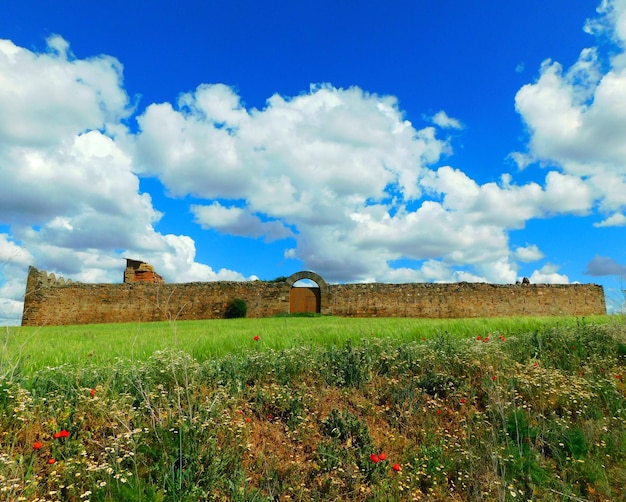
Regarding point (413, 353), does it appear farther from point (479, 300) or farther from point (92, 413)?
point (479, 300)

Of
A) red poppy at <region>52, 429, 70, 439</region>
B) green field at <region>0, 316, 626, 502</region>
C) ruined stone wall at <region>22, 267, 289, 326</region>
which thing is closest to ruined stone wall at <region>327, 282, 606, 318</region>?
ruined stone wall at <region>22, 267, 289, 326</region>

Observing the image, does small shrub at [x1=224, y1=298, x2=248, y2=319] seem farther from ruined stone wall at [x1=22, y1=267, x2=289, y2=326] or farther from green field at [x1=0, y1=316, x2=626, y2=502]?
green field at [x1=0, y1=316, x2=626, y2=502]

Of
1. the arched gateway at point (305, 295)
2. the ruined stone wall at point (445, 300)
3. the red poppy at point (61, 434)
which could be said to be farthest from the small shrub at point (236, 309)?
the red poppy at point (61, 434)

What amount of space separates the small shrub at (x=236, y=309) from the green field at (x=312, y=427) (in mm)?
18087

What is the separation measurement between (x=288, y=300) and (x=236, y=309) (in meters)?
3.13

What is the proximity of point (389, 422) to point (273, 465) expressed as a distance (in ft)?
5.98

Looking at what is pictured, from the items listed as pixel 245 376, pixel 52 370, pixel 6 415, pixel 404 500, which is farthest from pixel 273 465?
pixel 52 370

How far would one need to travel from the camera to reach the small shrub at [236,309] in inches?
1004

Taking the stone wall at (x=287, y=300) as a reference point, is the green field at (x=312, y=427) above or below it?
below

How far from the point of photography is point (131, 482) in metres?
3.85

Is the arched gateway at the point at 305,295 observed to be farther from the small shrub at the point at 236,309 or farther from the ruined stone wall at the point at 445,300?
the small shrub at the point at 236,309

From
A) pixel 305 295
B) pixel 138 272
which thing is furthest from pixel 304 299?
pixel 138 272

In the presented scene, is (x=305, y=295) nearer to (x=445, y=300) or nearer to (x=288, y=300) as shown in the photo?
(x=288, y=300)

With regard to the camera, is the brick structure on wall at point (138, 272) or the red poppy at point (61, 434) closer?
the red poppy at point (61, 434)
